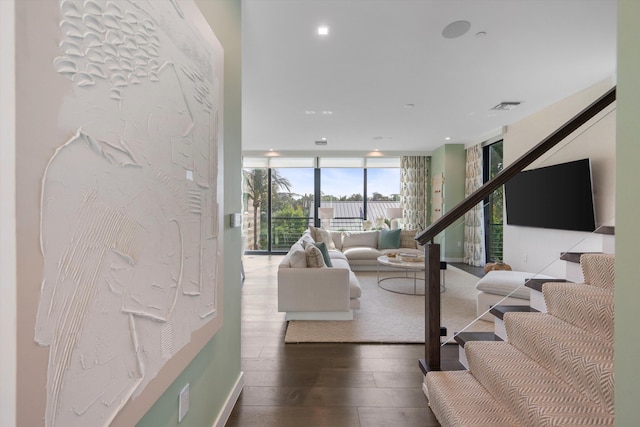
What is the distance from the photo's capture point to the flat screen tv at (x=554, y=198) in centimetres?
332

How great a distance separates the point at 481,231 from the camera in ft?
8.88

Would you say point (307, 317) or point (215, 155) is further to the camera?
point (307, 317)

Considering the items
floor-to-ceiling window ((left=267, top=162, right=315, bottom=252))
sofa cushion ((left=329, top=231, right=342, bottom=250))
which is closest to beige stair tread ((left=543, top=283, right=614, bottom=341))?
sofa cushion ((left=329, top=231, right=342, bottom=250))

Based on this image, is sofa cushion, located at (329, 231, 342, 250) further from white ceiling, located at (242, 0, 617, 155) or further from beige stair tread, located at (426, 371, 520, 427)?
beige stair tread, located at (426, 371, 520, 427)

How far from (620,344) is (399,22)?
2.52m

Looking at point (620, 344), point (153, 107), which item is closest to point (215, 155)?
point (153, 107)

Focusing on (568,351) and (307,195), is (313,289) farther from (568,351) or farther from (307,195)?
(307,195)

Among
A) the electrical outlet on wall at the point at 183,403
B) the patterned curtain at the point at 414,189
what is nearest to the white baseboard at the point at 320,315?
the electrical outlet on wall at the point at 183,403

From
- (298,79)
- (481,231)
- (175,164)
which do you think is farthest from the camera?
(298,79)

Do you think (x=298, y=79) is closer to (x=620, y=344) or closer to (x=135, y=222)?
(x=135, y=222)

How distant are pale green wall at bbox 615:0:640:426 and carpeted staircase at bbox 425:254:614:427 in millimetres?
540

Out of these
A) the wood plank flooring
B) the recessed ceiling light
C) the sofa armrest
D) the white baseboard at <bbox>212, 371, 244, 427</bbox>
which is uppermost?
the recessed ceiling light

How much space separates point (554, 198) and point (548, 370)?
3.28 meters

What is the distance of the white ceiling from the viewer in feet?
7.53
